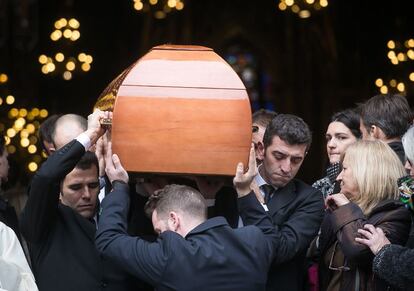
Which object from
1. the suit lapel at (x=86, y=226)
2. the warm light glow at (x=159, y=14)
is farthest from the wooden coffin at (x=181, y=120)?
the warm light glow at (x=159, y=14)

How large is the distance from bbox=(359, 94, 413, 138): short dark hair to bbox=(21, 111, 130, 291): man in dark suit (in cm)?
197

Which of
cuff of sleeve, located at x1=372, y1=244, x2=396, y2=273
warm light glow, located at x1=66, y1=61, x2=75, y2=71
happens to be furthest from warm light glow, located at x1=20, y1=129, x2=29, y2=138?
cuff of sleeve, located at x1=372, y1=244, x2=396, y2=273

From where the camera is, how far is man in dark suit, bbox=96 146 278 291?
4.52 metres

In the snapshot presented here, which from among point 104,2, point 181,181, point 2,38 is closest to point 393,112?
point 181,181

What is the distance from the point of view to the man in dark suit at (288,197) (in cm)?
532

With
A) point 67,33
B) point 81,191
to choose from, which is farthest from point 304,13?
point 81,191

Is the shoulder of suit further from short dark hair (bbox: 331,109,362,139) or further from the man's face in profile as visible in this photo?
short dark hair (bbox: 331,109,362,139)

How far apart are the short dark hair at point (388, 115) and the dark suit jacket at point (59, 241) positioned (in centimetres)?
200

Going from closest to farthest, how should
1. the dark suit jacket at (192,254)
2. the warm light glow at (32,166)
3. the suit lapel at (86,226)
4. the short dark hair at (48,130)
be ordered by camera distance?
1. the dark suit jacket at (192,254)
2. the suit lapel at (86,226)
3. the short dark hair at (48,130)
4. the warm light glow at (32,166)

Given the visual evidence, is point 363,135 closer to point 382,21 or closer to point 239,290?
point 239,290

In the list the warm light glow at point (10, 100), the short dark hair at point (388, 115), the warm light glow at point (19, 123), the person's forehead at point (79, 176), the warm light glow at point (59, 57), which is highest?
the short dark hair at point (388, 115)

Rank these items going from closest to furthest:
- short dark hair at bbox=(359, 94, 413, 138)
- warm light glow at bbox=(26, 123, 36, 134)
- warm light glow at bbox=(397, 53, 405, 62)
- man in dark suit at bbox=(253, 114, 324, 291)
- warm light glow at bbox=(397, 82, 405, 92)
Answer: man in dark suit at bbox=(253, 114, 324, 291) < short dark hair at bbox=(359, 94, 413, 138) < warm light glow at bbox=(26, 123, 36, 134) < warm light glow at bbox=(397, 53, 405, 62) < warm light glow at bbox=(397, 82, 405, 92)

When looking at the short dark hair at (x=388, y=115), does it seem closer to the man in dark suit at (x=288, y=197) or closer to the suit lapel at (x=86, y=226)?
the man in dark suit at (x=288, y=197)

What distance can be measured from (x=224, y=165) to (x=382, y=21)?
624 inches
